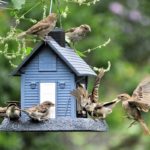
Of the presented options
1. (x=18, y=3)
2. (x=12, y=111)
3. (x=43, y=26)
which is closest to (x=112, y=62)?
(x=43, y=26)

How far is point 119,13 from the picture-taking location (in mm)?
15312

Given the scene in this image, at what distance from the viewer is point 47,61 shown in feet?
20.1

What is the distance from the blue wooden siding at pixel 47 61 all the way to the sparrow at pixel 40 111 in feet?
1.18

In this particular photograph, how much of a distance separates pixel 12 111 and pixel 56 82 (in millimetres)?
433

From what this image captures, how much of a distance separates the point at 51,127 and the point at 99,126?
36 centimetres

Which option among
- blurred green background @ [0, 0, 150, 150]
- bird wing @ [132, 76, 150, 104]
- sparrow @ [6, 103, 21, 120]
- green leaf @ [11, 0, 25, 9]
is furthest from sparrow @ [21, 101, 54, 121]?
blurred green background @ [0, 0, 150, 150]

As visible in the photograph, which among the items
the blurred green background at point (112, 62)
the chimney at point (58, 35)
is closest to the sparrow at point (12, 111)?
the chimney at point (58, 35)

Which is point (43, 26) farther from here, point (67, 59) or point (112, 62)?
point (112, 62)

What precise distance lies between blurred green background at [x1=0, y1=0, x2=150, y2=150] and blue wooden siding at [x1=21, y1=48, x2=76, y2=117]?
4.22 m

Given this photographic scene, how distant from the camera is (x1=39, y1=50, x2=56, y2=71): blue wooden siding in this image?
6.11 m

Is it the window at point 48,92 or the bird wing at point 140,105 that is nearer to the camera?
the bird wing at point 140,105

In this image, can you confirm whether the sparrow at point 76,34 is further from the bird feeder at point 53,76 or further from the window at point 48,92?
the window at point 48,92

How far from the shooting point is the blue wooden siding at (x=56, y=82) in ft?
19.9

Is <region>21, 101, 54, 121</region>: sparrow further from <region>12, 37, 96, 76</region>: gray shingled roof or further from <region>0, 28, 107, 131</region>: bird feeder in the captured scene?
<region>12, 37, 96, 76</region>: gray shingled roof
